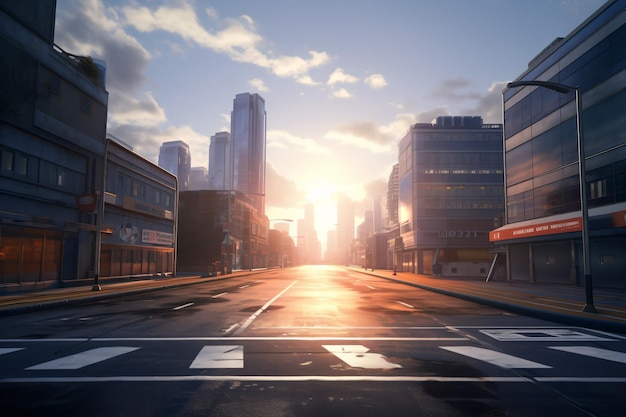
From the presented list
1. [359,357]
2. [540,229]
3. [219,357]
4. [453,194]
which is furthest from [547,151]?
[453,194]

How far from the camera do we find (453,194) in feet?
215

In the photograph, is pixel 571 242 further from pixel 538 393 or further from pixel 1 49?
pixel 1 49

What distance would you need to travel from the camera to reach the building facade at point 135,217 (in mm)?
33344

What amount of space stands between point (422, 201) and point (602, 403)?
61.6 metres

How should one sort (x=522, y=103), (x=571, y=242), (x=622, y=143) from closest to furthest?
(x=622, y=143) → (x=571, y=242) → (x=522, y=103)

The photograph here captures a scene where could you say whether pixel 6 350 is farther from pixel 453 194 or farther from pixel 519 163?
pixel 453 194

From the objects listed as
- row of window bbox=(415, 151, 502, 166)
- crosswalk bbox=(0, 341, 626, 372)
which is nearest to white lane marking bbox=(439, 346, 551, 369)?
crosswalk bbox=(0, 341, 626, 372)

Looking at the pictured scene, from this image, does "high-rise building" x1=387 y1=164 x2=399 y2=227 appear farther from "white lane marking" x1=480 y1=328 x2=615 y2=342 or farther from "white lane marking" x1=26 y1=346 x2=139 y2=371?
"white lane marking" x1=26 y1=346 x2=139 y2=371

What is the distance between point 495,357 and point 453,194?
6042 cm

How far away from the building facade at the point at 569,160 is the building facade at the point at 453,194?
23.7m

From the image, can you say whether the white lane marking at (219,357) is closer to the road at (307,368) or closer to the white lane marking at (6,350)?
the road at (307,368)

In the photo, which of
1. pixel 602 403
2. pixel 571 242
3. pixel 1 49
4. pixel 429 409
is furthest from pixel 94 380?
pixel 571 242

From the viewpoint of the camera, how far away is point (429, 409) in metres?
4.90

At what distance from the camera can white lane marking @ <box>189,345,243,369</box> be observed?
700 centimetres
